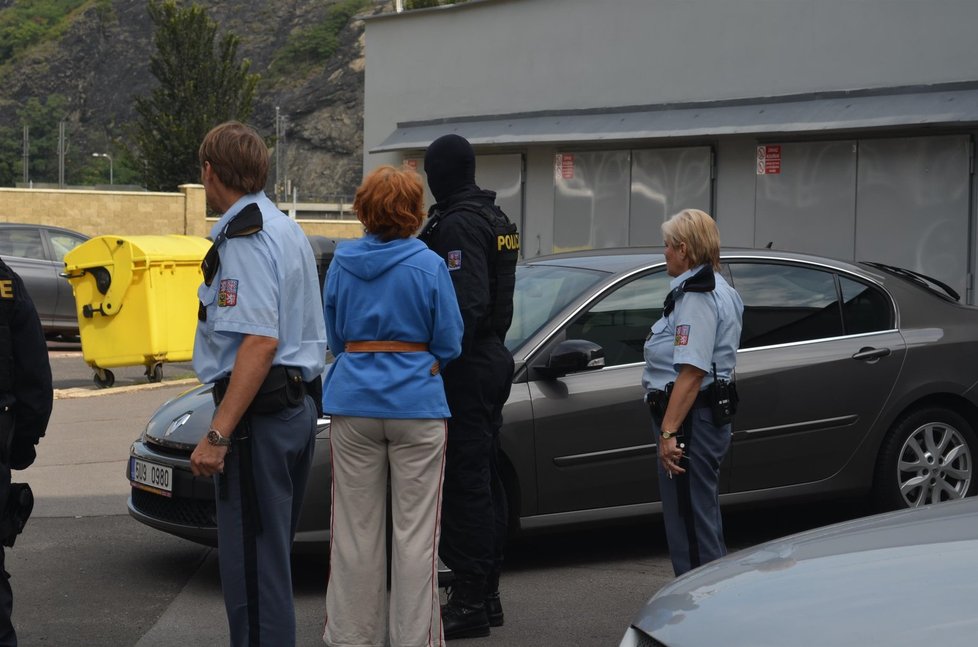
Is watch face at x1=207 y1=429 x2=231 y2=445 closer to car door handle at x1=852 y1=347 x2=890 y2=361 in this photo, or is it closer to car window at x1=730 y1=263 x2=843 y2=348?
car window at x1=730 y1=263 x2=843 y2=348

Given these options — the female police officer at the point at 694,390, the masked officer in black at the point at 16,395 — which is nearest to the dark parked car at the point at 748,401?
the female police officer at the point at 694,390

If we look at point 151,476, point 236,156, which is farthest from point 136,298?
point 236,156

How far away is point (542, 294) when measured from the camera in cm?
655

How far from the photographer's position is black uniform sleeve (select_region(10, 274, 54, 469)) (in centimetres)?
423

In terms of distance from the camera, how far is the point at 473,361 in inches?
198

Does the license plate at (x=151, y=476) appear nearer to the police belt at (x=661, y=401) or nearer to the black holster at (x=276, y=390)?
the black holster at (x=276, y=390)

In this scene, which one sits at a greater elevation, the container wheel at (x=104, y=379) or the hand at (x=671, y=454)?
the hand at (x=671, y=454)

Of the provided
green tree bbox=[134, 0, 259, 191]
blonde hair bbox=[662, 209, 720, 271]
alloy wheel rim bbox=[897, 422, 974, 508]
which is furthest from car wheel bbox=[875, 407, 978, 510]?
green tree bbox=[134, 0, 259, 191]

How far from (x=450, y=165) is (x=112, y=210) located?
34.7 meters

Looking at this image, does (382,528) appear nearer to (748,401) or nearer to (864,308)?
(748,401)

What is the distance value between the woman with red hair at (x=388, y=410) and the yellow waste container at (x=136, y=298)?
8.16 meters

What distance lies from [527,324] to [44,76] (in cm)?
12709

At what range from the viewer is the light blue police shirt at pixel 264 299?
3916mm

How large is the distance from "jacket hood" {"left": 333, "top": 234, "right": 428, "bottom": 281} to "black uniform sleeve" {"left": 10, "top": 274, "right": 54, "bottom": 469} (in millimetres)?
1065
